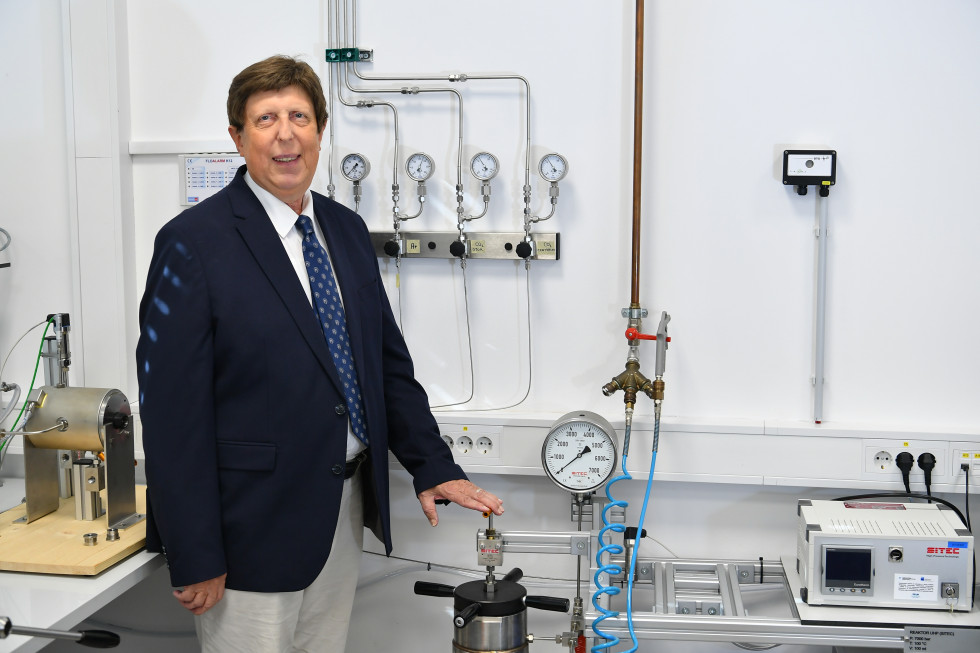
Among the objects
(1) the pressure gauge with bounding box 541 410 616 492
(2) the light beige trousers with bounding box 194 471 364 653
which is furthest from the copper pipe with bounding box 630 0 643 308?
(2) the light beige trousers with bounding box 194 471 364 653

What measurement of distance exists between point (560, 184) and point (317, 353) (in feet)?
3.13

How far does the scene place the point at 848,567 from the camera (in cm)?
199

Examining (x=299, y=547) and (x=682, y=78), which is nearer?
(x=299, y=547)

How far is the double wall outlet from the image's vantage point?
2.44 m

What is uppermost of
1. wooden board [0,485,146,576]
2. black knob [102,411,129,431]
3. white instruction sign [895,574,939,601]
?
black knob [102,411,129,431]

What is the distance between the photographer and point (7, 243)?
260 centimetres

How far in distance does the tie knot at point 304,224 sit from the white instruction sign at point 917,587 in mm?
1451

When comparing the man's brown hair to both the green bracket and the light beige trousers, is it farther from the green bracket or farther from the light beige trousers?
the light beige trousers

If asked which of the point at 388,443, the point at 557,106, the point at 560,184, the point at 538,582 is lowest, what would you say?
the point at 538,582

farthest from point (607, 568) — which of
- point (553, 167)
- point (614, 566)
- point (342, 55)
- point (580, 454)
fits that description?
point (342, 55)

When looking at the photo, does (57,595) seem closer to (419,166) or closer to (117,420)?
(117,420)

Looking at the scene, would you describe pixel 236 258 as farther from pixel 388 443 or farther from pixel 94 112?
pixel 94 112

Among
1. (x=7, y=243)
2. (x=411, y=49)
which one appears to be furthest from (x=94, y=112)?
(x=411, y=49)

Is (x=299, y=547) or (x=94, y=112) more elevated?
(x=94, y=112)
